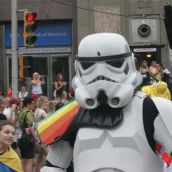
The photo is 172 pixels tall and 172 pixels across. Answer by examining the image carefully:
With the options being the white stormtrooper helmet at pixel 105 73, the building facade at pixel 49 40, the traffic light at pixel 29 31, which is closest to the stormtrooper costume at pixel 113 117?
the white stormtrooper helmet at pixel 105 73

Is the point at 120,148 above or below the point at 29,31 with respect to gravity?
below

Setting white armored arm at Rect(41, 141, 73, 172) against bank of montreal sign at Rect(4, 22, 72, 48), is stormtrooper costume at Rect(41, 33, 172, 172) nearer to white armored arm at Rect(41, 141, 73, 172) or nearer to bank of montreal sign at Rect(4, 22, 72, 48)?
white armored arm at Rect(41, 141, 73, 172)

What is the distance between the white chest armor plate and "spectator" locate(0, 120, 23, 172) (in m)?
1.25

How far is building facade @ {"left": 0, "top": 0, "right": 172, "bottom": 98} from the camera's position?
2442 centimetres

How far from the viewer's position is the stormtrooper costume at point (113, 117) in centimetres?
375

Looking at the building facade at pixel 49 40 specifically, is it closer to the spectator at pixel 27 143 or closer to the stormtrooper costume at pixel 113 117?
the spectator at pixel 27 143

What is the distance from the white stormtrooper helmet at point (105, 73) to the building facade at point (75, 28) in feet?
65.5

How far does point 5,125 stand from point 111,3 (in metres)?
20.1

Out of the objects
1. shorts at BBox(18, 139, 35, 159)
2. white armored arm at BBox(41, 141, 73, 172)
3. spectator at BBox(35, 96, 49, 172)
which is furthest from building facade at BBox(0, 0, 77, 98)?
white armored arm at BBox(41, 141, 73, 172)

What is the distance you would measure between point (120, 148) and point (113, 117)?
222mm

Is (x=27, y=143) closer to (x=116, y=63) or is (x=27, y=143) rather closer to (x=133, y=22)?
(x=116, y=63)

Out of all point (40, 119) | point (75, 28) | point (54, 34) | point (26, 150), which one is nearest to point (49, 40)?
point (54, 34)

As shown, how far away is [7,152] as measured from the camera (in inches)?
198

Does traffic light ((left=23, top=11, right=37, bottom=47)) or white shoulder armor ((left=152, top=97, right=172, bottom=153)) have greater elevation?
traffic light ((left=23, top=11, right=37, bottom=47))
